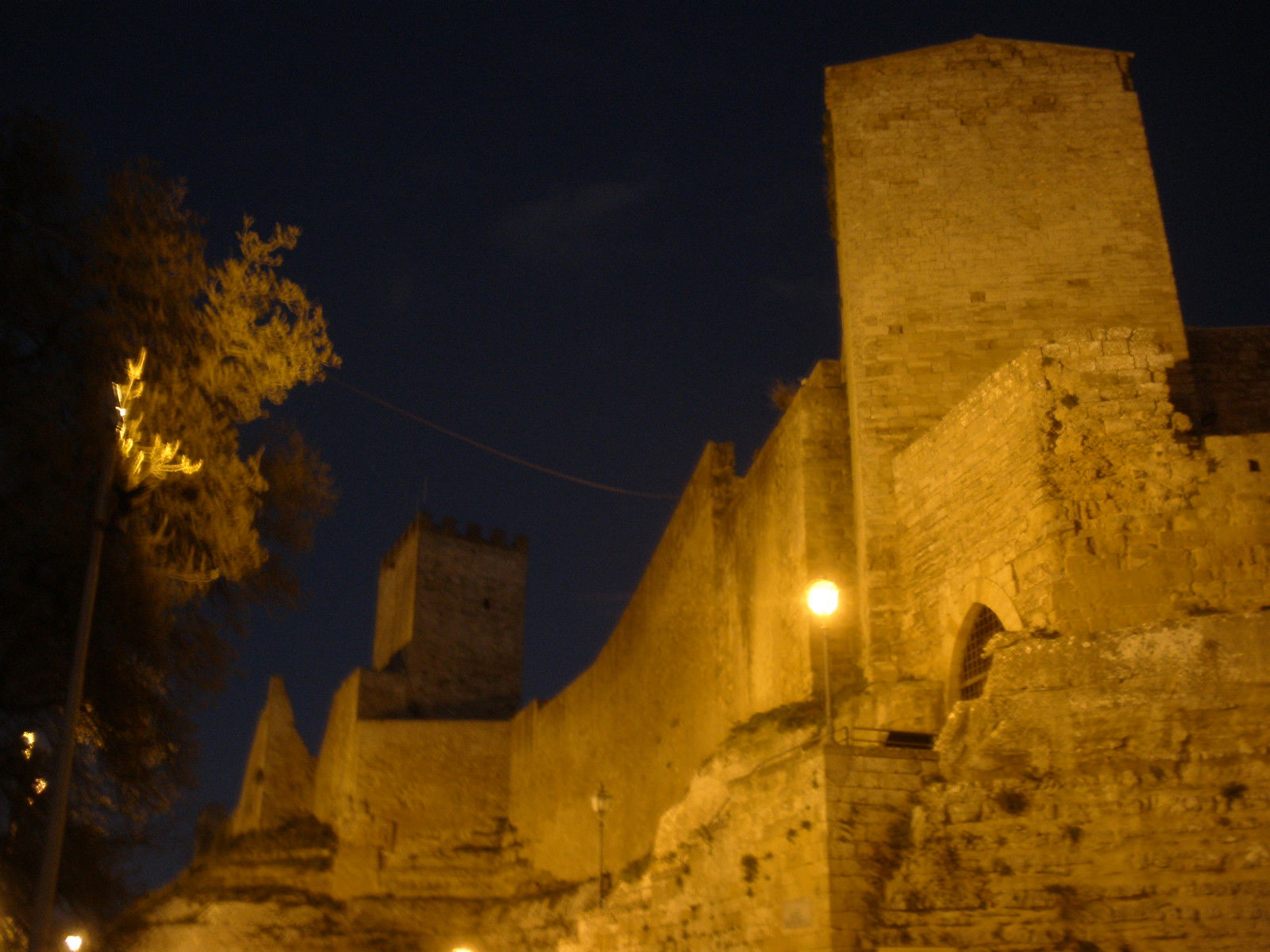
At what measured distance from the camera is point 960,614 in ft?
34.8

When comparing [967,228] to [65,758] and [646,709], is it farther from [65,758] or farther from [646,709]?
[65,758]

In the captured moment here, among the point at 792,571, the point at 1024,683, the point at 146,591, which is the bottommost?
the point at 1024,683

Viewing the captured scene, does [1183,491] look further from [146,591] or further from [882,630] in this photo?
[146,591]

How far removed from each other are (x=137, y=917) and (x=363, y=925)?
16.0ft

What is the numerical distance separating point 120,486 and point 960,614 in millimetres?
6668

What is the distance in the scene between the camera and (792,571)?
13.5 meters

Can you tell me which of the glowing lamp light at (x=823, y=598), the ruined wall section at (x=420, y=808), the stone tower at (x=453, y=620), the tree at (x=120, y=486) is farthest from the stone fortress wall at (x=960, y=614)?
the stone tower at (x=453, y=620)

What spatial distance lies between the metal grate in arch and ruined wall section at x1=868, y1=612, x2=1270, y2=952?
1.81 m

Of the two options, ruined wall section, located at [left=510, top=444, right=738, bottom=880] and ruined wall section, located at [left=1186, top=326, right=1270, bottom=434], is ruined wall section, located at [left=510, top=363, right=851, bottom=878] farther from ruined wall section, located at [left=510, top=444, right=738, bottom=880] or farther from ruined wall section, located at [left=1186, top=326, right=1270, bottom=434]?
ruined wall section, located at [left=1186, top=326, right=1270, bottom=434]

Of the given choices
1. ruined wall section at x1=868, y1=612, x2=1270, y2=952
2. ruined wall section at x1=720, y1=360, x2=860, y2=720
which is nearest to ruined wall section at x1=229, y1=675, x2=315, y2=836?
ruined wall section at x1=720, y1=360, x2=860, y2=720

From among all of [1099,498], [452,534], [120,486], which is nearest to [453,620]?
[452,534]

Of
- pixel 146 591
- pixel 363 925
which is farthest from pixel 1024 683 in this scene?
pixel 363 925

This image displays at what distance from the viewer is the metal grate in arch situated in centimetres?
1036

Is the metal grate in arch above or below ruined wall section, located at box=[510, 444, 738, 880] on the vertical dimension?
below
